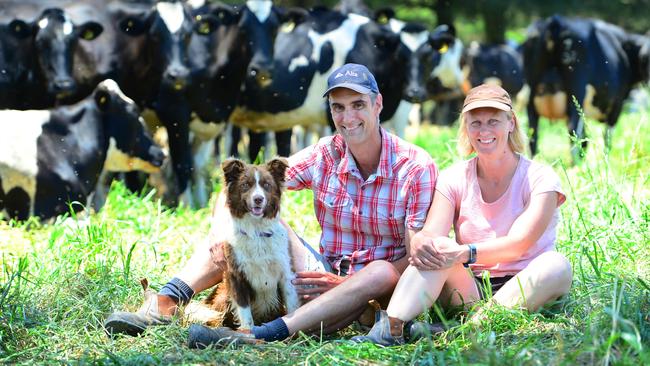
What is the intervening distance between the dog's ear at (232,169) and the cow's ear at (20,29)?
5.73 m

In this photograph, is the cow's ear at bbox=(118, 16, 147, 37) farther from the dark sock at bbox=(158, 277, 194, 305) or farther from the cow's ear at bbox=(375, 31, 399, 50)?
the dark sock at bbox=(158, 277, 194, 305)

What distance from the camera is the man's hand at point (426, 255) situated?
15.6 ft

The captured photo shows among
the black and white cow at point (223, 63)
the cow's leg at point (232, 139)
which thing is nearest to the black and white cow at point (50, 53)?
the black and white cow at point (223, 63)

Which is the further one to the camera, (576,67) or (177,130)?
(576,67)

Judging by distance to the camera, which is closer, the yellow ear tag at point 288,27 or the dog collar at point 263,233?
the dog collar at point 263,233

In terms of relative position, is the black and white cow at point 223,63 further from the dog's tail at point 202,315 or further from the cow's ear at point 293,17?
the dog's tail at point 202,315

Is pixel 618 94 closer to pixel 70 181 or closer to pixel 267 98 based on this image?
pixel 267 98

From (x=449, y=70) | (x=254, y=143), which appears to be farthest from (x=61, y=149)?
(x=449, y=70)

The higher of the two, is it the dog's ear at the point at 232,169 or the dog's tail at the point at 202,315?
the dog's ear at the point at 232,169

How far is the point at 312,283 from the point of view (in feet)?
16.8

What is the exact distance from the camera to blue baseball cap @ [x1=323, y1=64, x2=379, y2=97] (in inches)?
197

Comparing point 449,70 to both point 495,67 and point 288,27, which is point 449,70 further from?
point 288,27

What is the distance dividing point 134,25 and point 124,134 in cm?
202

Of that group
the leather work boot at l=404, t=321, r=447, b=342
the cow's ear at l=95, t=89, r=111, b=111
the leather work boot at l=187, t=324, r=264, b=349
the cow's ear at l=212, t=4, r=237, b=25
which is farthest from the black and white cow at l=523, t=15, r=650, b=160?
the leather work boot at l=187, t=324, r=264, b=349
